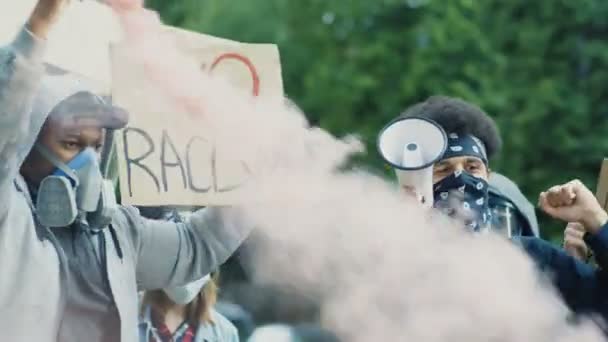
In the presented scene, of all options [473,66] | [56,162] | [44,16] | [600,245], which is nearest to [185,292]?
[56,162]

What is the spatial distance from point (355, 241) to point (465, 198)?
0.35 m

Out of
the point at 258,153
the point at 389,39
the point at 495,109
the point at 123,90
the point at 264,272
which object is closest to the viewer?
the point at 123,90

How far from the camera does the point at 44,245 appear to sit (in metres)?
3.54

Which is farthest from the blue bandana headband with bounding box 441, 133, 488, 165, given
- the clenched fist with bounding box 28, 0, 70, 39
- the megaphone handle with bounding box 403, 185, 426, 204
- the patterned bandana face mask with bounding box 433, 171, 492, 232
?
the clenched fist with bounding box 28, 0, 70, 39

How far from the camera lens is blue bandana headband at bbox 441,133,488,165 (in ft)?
14.4

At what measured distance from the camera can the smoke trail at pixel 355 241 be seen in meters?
3.93

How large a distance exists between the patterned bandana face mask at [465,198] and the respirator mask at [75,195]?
3.45 ft

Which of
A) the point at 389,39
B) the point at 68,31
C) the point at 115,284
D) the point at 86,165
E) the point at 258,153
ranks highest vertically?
the point at 389,39

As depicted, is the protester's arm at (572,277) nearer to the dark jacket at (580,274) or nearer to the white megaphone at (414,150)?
the dark jacket at (580,274)

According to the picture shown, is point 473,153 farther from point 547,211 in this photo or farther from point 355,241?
point 355,241

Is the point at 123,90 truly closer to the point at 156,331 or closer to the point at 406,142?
the point at 406,142

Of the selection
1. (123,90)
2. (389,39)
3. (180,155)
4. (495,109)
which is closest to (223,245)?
(180,155)

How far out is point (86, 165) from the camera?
140 inches

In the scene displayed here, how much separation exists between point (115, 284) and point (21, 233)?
285 mm
